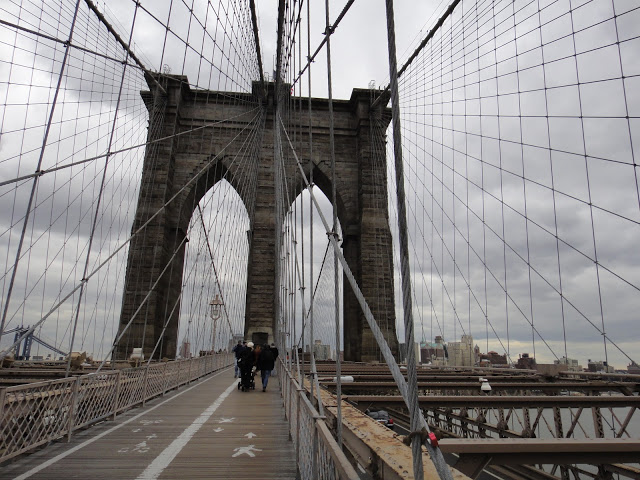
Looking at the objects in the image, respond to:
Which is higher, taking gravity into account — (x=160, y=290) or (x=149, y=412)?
(x=160, y=290)

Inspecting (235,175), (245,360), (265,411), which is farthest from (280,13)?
(265,411)

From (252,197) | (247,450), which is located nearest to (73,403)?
(247,450)

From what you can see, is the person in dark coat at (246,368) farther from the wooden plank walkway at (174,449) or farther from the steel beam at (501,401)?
the steel beam at (501,401)

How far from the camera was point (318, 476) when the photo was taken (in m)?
2.13

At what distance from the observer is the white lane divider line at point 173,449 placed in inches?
140

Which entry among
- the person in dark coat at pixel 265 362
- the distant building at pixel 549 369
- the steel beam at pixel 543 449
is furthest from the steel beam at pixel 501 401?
the person in dark coat at pixel 265 362

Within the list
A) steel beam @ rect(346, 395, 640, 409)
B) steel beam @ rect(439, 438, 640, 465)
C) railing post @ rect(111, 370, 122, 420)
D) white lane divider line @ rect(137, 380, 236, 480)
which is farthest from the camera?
railing post @ rect(111, 370, 122, 420)

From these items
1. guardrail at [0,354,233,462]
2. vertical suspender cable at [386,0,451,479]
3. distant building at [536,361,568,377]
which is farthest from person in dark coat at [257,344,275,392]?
vertical suspender cable at [386,0,451,479]

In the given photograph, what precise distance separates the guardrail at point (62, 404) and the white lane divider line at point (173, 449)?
125 centimetres

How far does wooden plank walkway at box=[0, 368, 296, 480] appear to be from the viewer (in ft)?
11.8

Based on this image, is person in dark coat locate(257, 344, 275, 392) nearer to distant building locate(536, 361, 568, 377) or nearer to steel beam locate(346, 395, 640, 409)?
steel beam locate(346, 395, 640, 409)

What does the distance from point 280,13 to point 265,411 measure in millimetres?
19435

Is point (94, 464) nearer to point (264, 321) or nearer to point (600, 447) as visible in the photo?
point (600, 447)

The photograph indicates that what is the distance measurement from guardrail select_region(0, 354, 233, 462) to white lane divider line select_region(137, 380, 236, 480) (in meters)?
1.25
